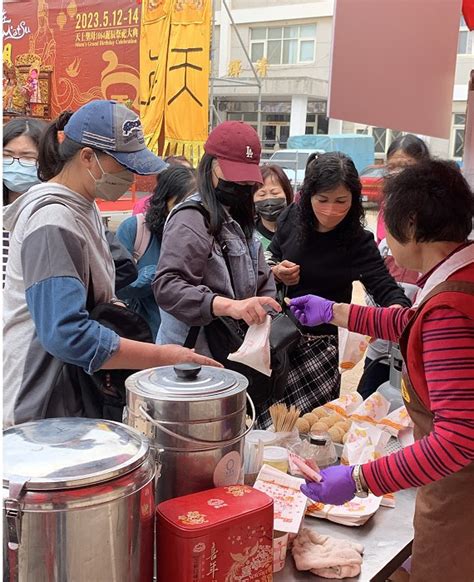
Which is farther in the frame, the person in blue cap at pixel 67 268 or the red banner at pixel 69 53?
the red banner at pixel 69 53

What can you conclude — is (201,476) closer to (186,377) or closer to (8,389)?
(186,377)

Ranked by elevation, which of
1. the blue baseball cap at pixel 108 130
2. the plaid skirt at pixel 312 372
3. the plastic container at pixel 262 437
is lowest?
the plaid skirt at pixel 312 372

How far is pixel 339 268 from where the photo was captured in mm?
2633

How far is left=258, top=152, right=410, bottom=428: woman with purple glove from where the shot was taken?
2.54m

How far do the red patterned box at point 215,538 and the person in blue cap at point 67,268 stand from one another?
1.35 feet

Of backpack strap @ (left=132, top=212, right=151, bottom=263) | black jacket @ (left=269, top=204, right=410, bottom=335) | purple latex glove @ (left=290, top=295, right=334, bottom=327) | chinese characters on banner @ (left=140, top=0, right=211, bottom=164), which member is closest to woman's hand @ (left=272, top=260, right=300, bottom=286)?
black jacket @ (left=269, top=204, right=410, bottom=335)

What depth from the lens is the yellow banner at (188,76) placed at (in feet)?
17.5

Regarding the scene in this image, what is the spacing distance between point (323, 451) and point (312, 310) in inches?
15.2

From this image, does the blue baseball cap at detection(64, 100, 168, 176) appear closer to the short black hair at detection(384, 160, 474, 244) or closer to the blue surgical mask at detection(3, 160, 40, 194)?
the short black hair at detection(384, 160, 474, 244)

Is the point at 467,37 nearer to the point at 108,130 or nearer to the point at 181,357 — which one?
the point at 108,130

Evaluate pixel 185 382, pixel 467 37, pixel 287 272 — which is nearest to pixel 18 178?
pixel 287 272

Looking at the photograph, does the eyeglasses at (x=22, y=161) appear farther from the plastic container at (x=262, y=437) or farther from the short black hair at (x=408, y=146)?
the short black hair at (x=408, y=146)

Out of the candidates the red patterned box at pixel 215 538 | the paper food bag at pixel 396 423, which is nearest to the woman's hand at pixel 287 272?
the paper food bag at pixel 396 423

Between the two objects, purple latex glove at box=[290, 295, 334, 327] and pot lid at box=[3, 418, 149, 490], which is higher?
purple latex glove at box=[290, 295, 334, 327]
